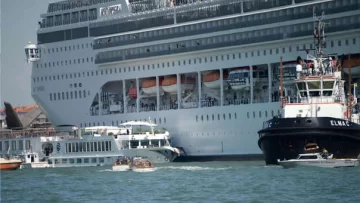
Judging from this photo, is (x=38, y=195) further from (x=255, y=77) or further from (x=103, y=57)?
(x=103, y=57)

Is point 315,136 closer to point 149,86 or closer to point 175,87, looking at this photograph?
point 175,87

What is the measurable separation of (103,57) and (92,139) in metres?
8.02

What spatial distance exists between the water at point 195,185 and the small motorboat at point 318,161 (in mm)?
828

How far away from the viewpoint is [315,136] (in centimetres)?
6731

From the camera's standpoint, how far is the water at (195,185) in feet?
173

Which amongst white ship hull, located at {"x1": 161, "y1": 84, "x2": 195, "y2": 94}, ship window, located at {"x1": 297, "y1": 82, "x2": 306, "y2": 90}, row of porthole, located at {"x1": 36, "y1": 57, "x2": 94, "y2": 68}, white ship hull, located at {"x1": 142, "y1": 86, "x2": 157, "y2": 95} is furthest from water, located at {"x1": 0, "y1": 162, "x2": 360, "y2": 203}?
row of porthole, located at {"x1": 36, "y1": 57, "x2": 94, "y2": 68}

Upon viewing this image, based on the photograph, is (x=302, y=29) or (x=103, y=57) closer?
(x=302, y=29)

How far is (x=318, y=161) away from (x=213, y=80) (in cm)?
2070

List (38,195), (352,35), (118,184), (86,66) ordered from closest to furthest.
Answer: (38,195), (118,184), (352,35), (86,66)

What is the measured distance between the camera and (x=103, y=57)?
310 feet

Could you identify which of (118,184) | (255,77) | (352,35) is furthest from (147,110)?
(118,184)

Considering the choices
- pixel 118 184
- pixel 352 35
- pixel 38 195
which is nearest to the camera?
pixel 38 195

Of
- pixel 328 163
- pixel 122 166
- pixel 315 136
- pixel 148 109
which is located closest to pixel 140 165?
pixel 122 166

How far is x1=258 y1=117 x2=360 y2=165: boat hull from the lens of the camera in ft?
221
